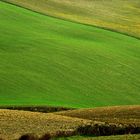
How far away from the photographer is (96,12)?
64.2 m

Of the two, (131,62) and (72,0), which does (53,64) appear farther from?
(72,0)

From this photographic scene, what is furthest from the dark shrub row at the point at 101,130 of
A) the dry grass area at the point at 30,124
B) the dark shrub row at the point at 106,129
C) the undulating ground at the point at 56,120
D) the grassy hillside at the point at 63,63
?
the grassy hillside at the point at 63,63

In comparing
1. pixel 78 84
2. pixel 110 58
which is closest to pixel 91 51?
pixel 110 58

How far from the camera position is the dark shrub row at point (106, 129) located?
2053cm

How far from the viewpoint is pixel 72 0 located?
226ft

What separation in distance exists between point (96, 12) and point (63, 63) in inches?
943

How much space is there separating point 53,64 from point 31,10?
1936 centimetres

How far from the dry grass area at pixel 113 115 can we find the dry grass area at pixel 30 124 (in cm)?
185

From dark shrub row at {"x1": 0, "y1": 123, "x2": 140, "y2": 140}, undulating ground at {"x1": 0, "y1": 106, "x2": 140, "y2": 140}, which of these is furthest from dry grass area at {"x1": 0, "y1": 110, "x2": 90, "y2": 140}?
dark shrub row at {"x1": 0, "y1": 123, "x2": 140, "y2": 140}

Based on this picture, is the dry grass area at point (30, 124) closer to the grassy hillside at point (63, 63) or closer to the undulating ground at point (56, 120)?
the undulating ground at point (56, 120)

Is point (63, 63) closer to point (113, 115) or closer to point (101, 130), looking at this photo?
point (113, 115)

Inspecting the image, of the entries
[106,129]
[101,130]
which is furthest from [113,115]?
[101,130]

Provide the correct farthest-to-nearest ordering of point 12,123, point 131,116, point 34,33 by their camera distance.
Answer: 1. point 34,33
2. point 131,116
3. point 12,123

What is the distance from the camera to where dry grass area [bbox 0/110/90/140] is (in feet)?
65.7
